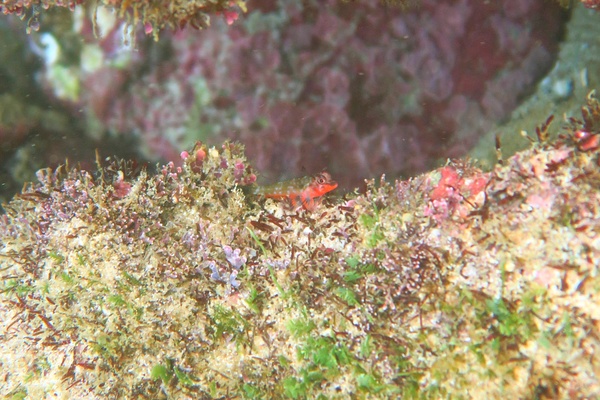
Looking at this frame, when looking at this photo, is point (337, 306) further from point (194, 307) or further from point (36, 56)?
point (36, 56)

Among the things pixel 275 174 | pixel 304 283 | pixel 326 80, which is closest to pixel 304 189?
pixel 275 174

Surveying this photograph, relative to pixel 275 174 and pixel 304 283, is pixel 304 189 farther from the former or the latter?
pixel 304 283

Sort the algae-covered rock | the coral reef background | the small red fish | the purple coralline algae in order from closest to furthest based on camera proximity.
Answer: the algae-covered rock < the coral reef background < the purple coralline algae < the small red fish

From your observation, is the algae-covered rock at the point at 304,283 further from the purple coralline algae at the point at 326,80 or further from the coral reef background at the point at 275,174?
the purple coralline algae at the point at 326,80

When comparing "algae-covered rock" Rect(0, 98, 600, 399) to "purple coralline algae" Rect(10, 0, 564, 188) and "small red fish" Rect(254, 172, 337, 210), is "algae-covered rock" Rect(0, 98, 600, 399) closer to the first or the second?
"small red fish" Rect(254, 172, 337, 210)

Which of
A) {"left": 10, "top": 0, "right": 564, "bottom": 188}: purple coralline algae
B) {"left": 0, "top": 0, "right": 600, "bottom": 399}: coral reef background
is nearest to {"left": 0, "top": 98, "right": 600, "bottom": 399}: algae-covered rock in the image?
{"left": 0, "top": 0, "right": 600, "bottom": 399}: coral reef background

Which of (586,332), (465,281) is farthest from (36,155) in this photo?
(586,332)

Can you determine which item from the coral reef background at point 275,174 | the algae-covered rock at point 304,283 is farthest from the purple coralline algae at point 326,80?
the algae-covered rock at point 304,283
